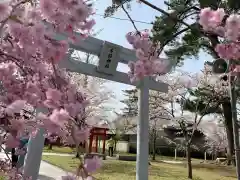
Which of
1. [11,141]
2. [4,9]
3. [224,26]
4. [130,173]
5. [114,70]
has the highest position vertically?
[114,70]

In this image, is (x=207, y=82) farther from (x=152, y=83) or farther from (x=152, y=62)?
(x=152, y=62)

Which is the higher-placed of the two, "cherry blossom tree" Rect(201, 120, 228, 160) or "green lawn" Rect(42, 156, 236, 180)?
"cherry blossom tree" Rect(201, 120, 228, 160)

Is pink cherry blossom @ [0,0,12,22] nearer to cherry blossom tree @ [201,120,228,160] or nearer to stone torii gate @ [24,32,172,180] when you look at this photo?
stone torii gate @ [24,32,172,180]

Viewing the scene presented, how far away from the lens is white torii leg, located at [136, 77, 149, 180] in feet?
15.3

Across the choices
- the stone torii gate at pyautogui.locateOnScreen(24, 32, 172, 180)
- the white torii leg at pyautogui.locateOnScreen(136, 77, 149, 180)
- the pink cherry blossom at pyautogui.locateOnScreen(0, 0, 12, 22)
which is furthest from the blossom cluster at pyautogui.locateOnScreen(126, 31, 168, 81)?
the white torii leg at pyautogui.locateOnScreen(136, 77, 149, 180)

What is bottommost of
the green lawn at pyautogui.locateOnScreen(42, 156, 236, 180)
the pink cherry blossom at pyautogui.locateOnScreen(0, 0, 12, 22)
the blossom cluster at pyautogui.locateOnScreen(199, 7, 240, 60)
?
the green lawn at pyautogui.locateOnScreen(42, 156, 236, 180)

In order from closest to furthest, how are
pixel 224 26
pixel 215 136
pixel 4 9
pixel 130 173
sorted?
pixel 4 9, pixel 224 26, pixel 130 173, pixel 215 136

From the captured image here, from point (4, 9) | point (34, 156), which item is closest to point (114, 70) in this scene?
point (34, 156)

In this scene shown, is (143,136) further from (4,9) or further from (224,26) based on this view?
(4,9)

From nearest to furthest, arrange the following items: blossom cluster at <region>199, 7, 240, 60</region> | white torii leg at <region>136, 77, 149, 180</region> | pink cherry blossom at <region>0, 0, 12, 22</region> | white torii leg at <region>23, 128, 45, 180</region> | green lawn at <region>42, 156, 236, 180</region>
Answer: pink cherry blossom at <region>0, 0, 12, 22</region> < blossom cluster at <region>199, 7, 240, 60</region> < white torii leg at <region>23, 128, 45, 180</region> < white torii leg at <region>136, 77, 149, 180</region> < green lawn at <region>42, 156, 236, 180</region>

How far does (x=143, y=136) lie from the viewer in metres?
4.80

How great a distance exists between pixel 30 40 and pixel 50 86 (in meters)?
0.23

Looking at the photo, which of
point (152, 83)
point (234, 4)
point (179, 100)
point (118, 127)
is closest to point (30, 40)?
point (152, 83)

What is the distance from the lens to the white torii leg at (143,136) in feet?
15.3
